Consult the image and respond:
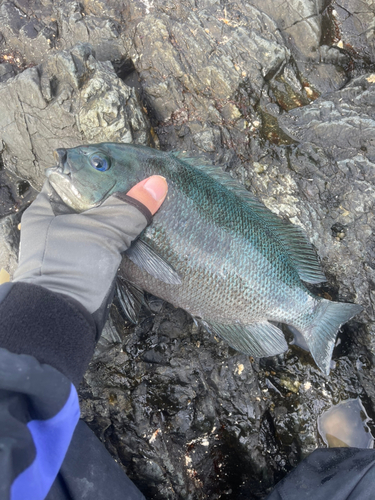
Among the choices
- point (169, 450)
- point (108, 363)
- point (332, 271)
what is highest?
point (332, 271)

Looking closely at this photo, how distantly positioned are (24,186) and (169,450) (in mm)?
3044

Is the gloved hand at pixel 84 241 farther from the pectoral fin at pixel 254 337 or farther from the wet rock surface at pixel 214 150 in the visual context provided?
the pectoral fin at pixel 254 337

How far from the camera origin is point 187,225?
8.18 ft

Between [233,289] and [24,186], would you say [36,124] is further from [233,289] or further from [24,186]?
[233,289]

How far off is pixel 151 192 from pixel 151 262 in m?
0.52

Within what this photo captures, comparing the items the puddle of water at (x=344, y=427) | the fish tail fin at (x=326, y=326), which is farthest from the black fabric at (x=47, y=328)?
the puddle of water at (x=344, y=427)

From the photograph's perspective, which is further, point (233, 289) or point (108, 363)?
point (108, 363)

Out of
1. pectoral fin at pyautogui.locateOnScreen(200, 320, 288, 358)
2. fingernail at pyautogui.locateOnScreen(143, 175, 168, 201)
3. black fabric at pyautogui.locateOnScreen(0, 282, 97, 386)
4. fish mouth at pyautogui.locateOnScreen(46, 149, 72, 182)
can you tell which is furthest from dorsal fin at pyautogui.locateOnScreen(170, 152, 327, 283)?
black fabric at pyautogui.locateOnScreen(0, 282, 97, 386)

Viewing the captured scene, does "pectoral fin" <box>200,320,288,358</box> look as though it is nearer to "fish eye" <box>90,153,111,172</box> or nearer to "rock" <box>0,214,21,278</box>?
"fish eye" <box>90,153,111,172</box>

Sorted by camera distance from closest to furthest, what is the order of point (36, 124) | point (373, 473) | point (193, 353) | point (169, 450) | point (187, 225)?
point (373, 473), point (187, 225), point (169, 450), point (193, 353), point (36, 124)

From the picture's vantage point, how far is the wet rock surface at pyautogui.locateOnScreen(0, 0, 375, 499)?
286 cm

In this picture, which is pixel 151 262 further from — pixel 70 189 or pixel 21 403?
pixel 21 403

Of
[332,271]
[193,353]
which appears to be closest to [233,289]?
[193,353]

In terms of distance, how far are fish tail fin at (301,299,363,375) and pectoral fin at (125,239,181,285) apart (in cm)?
122
